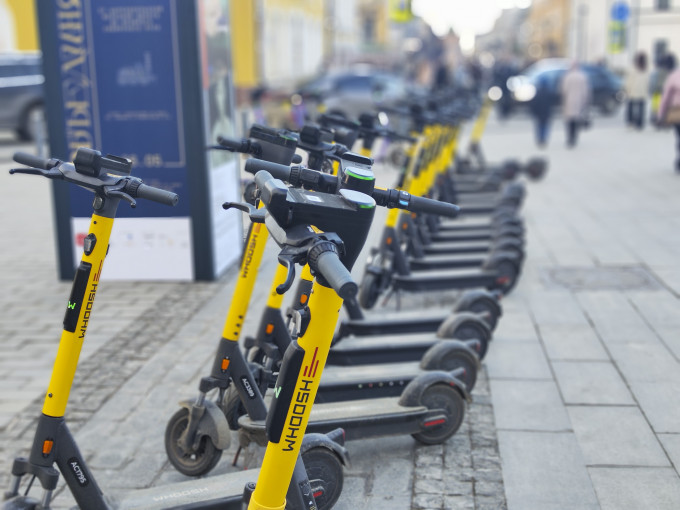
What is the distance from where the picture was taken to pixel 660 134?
65.5ft

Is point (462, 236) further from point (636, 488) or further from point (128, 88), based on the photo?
point (636, 488)

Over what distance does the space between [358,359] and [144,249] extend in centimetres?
311

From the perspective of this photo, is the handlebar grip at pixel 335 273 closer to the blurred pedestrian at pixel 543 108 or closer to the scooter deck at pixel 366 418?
the scooter deck at pixel 366 418

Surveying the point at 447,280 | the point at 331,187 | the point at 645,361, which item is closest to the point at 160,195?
the point at 331,187

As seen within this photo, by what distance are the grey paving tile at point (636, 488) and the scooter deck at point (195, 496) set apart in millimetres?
1447

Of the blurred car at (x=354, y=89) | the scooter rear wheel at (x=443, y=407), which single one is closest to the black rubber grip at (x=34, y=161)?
the scooter rear wheel at (x=443, y=407)

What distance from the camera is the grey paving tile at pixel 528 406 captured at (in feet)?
14.0

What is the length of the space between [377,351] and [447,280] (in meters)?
1.76

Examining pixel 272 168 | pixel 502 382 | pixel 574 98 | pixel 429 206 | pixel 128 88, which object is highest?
pixel 128 88

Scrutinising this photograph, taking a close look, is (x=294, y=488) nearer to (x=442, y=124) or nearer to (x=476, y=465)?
(x=476, y=465)

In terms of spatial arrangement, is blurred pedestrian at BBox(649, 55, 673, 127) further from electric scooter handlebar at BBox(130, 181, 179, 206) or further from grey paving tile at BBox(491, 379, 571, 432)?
electric scooter handlebar at BBox(130, 181, 179, 206)

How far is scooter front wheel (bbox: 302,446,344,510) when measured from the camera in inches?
130

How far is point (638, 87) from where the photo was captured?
19.6m

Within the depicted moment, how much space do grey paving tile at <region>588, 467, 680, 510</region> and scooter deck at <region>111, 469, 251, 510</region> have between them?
1.45m
